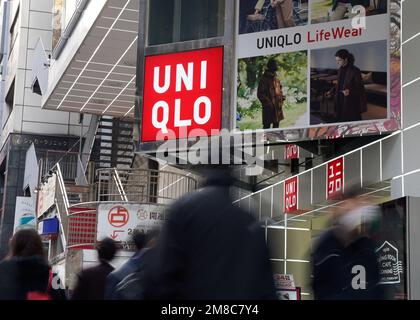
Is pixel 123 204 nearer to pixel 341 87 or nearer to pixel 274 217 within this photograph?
pixel 274 217

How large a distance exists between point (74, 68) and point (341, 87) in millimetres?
16396

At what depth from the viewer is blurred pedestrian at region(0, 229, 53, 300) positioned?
749cm

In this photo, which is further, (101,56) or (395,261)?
(101,56)

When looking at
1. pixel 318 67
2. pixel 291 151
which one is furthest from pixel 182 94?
pixel 318 67

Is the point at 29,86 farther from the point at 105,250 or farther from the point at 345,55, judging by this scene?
the point at 105,250

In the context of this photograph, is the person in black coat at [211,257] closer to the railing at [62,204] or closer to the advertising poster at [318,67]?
the advertising poster at [318,67]

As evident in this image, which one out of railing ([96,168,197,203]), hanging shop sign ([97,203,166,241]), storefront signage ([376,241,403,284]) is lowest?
storefront signage ([376,241,403,284])

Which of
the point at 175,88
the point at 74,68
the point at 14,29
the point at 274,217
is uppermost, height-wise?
the point at 14,29

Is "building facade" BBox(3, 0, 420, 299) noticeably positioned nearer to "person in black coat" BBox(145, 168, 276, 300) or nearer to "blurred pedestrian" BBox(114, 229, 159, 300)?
"blurred pedestrian" BBox(114, 229, 159, 300)

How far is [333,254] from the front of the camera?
674 centimetres

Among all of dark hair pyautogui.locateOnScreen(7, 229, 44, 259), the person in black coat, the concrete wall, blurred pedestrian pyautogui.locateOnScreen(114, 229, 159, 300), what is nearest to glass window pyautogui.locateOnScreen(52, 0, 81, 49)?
the concrete wall

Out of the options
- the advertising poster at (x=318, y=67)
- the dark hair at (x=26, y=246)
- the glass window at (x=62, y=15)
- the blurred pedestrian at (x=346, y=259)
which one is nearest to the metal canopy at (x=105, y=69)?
the glass window at (x=62, y=15)
